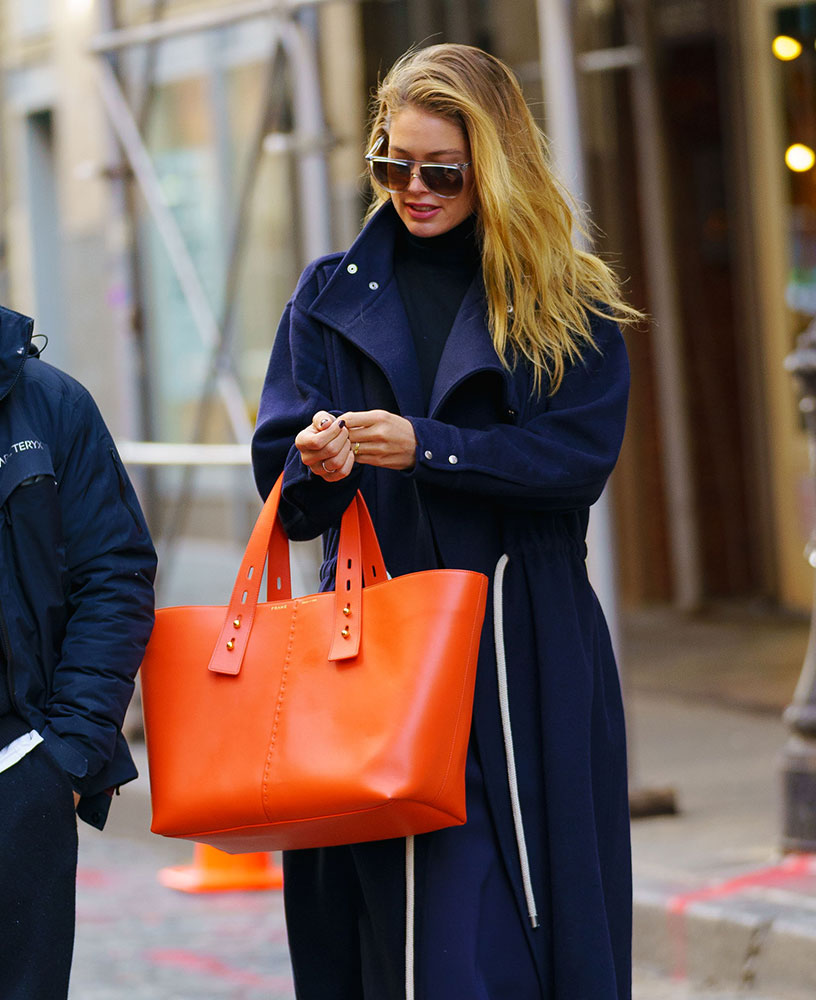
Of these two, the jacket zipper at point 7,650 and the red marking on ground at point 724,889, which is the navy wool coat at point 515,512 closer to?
the jacket zipper at point 7,650

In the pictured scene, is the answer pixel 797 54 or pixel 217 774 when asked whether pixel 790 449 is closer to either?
pixel 797 54

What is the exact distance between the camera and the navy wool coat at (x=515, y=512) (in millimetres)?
3008

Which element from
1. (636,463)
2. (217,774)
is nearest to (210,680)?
(217,774)

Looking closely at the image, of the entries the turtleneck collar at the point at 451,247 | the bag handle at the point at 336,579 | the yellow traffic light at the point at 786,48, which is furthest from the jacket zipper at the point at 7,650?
the yellow traffic light at the point at 786,48

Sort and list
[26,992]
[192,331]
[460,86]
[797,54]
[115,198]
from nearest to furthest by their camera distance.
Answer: [26,992] → [460,86] → [115,198] → [797,54] → [192,331]

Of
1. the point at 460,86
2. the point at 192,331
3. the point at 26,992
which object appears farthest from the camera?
the point at 192,331

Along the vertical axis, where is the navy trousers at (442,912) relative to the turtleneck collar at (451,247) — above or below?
below

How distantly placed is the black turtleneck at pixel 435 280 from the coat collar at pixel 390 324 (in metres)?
0.04

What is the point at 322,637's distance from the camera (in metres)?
2.89

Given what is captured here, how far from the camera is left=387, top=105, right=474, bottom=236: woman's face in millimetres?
3059

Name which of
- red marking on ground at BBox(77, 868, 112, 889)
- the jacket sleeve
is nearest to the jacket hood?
the jacket sleeve

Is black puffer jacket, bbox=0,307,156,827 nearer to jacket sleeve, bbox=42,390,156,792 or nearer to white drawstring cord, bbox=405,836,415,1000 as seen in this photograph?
jacket sleeve, bbox=42,390,156,792

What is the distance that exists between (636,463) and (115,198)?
12.5 feet

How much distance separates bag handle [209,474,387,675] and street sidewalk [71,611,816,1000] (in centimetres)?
229
